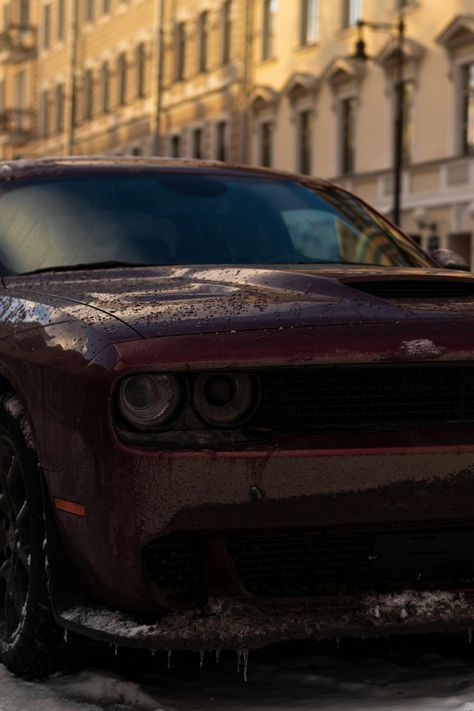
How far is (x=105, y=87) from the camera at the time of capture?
53.9 meters

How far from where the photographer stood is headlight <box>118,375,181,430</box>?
3.49 m

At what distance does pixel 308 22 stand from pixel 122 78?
14.4 meters

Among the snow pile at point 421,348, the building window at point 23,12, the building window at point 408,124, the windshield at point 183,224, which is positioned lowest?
the snow pile at point 421,348

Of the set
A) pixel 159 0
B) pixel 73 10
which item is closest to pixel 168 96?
pixel 159 0

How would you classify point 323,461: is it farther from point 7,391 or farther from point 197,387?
point 7,391

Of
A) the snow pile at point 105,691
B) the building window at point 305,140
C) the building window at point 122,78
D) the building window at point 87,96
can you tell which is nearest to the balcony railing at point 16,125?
the building window at point 87,96

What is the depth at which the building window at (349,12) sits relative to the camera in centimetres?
3569

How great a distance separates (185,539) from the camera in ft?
11.5

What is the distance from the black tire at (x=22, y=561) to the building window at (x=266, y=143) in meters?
37.3

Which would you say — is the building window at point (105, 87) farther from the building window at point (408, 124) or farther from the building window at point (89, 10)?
the building window at point (408, 124)

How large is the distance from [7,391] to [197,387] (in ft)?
2.31

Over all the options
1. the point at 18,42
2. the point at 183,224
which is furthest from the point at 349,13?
the point at 183,224

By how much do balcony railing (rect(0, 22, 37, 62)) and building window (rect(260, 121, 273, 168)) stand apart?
22.3 m

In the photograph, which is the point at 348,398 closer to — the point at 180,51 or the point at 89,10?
the point at 180,51
